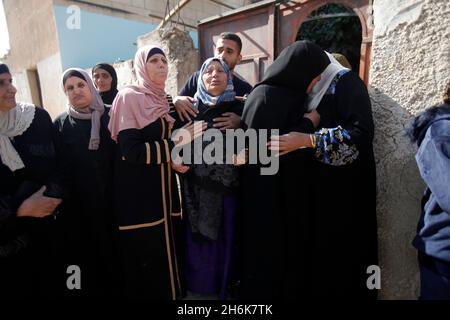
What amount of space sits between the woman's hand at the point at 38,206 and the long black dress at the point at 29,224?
27 mm

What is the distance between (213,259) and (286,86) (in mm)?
1203

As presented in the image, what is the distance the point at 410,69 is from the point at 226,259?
1.55m

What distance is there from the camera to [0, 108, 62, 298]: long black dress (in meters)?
1.53

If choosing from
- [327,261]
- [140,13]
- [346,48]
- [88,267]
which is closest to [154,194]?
[88,267]

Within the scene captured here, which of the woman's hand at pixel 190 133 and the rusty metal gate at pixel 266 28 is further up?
the rusty metal gate at pixel 266 28

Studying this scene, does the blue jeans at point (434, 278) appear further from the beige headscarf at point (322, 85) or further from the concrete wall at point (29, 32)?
the concrete wall at point (29, 32)

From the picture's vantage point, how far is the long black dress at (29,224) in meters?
1.53

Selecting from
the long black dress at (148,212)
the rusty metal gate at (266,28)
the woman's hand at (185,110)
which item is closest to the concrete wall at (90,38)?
the rusty metal gate at (266,28)

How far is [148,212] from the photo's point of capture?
171 cm

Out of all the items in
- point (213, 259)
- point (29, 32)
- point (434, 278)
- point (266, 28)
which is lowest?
point (213, 259)

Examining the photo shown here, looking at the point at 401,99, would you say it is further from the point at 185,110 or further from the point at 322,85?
the point at 185,110

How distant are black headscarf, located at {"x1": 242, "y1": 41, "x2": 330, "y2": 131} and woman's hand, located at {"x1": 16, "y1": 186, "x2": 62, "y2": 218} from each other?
121cm

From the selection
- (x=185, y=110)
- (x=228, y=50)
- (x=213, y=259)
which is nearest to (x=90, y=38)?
(x=228, y=50)
